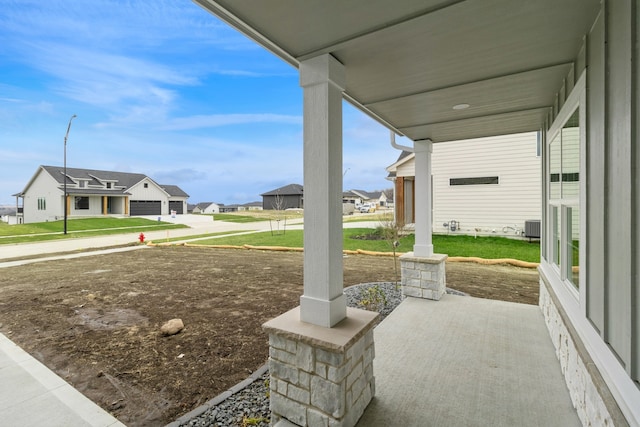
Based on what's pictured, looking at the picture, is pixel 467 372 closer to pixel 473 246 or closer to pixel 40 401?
pixel 40 401

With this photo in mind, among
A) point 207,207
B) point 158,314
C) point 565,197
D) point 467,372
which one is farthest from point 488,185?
point 207,207

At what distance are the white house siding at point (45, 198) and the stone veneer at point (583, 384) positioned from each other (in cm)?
3635

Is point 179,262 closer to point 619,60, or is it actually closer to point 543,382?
point 543,382

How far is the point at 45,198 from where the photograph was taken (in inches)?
1157

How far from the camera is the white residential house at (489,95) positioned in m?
1.58

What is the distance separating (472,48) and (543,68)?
0.93 m

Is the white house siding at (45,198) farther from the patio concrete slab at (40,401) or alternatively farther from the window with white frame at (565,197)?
the window with white frame at (565,197)

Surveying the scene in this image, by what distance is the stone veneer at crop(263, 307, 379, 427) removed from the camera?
2.10 meters

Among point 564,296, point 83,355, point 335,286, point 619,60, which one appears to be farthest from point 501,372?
point 83,355

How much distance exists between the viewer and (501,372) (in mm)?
3035

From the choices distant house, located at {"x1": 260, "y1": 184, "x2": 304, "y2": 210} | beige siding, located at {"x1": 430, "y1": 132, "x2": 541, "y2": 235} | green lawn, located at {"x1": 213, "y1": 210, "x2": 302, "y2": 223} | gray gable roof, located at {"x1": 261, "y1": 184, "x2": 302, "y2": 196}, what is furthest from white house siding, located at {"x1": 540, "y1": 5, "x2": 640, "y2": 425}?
gray gable roof, located at {"x1": 261, "y1": 184, "x2": 302, "y2": 196}

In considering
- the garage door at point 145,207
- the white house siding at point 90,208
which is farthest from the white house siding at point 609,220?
the garage door at point 145,207

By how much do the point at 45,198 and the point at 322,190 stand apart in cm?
3827

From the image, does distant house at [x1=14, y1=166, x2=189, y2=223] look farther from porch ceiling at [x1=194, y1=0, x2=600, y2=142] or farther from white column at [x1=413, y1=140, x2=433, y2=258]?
porch ceiling at [x1=194, y1=0, x2=600, y2=142]
